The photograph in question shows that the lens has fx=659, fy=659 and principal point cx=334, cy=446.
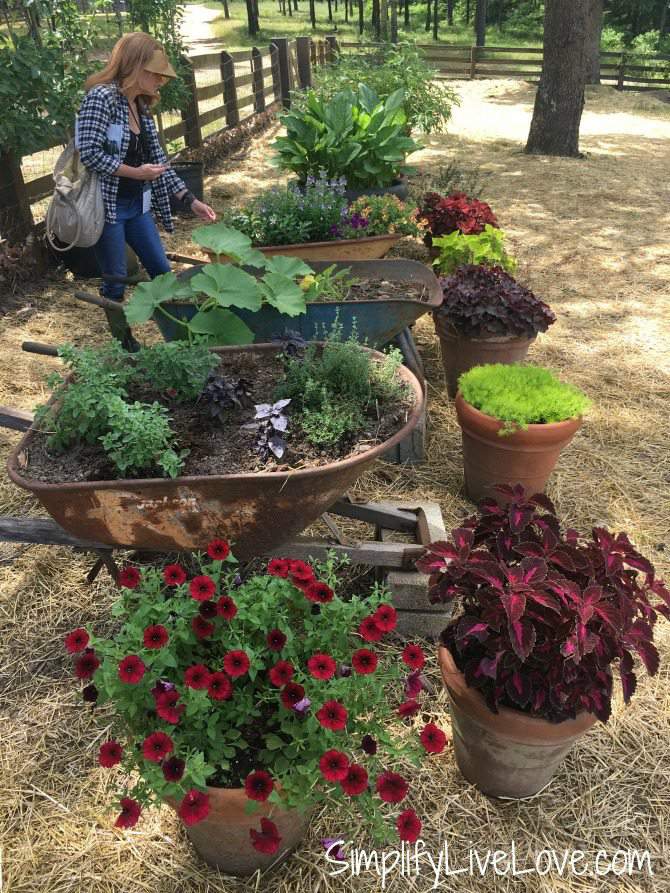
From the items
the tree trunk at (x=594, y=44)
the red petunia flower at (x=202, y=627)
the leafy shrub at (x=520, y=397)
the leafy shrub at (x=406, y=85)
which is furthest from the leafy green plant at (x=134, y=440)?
the tree trunk at (x=594, y=44)

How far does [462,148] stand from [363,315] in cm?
830

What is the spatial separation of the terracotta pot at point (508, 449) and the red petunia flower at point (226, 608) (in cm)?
142

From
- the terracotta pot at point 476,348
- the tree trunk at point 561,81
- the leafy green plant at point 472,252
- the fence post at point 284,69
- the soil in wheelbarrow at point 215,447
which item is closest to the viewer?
the soil in wheelbarrow at point 215,447

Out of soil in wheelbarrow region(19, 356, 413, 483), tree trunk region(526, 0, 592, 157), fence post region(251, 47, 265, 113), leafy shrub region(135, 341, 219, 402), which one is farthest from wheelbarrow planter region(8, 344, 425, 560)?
fence post region(251, 47, 265, 113)

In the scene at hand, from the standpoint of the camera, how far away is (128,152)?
10.7ft

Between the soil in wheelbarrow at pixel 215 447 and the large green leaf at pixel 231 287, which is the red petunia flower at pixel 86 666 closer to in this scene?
the soil in wheelbarrow at pixel 215 447

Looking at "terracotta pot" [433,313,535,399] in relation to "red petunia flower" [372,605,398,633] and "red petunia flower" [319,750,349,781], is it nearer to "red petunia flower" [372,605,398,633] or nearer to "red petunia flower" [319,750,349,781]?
"red petunia flower" [372,605,398,633]

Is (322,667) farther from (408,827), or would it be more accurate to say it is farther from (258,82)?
(258,82)

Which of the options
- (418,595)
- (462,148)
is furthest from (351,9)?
(418,595)

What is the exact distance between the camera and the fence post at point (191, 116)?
7191 millimetres

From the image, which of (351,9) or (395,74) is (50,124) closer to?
(395,74)

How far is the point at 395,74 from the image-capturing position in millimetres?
7418

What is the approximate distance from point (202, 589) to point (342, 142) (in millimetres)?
4089

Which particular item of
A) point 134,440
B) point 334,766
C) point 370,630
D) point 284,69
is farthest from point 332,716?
point 284,69
